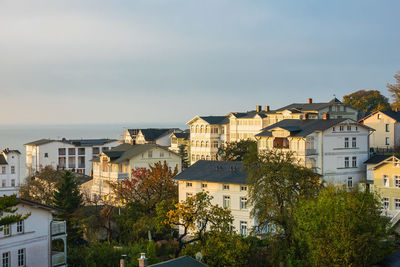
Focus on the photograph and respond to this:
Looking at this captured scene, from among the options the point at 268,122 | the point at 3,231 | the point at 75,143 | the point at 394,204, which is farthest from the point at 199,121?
the point at 3,231

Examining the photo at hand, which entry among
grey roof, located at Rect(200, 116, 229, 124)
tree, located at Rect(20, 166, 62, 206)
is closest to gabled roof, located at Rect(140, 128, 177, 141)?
grey roof, located at Rect(200, 116, 229, 124)

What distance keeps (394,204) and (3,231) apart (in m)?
31.5

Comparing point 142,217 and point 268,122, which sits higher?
point 268,122

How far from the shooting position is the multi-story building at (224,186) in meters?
44.1

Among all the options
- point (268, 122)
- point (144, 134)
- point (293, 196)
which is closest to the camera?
point (293, 196)

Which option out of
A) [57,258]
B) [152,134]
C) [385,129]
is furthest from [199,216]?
[152,134]

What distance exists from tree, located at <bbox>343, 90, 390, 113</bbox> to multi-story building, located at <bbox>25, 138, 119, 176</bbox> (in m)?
45.0

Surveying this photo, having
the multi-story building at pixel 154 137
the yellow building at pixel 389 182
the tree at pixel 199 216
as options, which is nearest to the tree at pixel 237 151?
the yellow building at pixel 389 182

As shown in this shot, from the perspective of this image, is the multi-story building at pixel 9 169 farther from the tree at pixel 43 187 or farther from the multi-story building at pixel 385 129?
the multi-story building at pixel 385 129

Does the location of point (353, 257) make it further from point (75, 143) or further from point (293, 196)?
point (75, 143)

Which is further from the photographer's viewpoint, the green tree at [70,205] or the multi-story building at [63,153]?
the multi-story building at [63,153]

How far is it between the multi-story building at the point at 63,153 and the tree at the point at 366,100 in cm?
4499

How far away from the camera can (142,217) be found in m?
43.4

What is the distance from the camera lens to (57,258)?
34094mm
